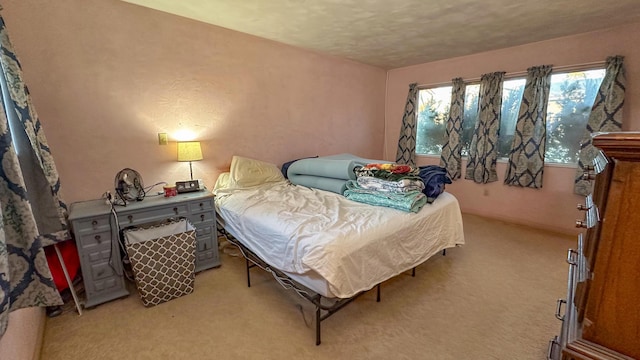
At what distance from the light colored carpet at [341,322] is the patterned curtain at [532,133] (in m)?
1.43

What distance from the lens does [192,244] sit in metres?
2.23

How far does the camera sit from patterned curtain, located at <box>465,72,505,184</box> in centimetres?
378

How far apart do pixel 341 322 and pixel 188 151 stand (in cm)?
212

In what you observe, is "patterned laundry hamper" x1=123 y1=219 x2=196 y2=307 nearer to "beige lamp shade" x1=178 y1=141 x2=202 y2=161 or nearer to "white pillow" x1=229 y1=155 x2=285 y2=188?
"beige lamp shade" x1=178 y1=141 x2=202 y2=161

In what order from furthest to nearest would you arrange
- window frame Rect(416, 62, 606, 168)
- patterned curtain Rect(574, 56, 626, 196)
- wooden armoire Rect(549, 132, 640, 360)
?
window frame Rect(416, 62, 606, 168) → patterned curtain Rect(574, 56, 626, 196) → wooden armoire Rect(549, 132, 640, 360)

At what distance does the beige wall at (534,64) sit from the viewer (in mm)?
2955

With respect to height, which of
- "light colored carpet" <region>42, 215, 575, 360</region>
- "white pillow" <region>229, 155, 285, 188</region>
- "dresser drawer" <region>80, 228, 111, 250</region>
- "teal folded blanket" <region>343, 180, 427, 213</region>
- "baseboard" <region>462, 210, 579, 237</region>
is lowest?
"light colored carpet" <region>42, 215, 575, 360</region>

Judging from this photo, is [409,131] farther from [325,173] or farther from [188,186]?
[188,186]

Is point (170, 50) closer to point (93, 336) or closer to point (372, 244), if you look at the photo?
point (93, 336)

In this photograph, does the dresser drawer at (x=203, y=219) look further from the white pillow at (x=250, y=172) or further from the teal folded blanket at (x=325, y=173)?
the teal folded blanket at (x=325, y=173)

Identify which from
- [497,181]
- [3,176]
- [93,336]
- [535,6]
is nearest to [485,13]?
[535,6]

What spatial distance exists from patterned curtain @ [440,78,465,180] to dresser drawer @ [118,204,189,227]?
3.85 meters

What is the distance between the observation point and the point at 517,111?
146 inches

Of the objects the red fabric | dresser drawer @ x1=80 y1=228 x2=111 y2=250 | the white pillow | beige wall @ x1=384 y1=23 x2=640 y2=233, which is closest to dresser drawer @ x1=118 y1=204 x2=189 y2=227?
dresser drawer @ x1=80 y1=228 x2=111 y2=250
